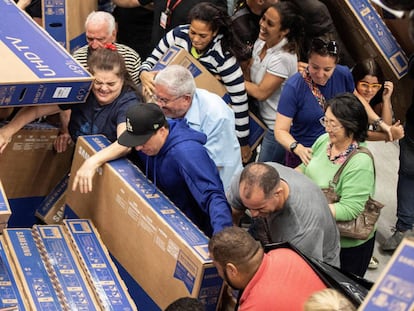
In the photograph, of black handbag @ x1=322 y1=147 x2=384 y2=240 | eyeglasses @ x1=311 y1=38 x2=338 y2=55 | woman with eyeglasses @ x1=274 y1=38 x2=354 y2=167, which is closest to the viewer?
black handbag @ x1=322 y1=147 x2=384 y2=240

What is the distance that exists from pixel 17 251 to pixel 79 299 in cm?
44

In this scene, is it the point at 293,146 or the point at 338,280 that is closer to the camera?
the point at 338,280

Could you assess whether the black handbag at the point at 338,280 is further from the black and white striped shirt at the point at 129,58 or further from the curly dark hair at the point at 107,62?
the black and white striped shirt at the point at 129,58

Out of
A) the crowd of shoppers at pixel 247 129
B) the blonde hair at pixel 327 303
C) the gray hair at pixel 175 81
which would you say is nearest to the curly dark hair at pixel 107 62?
the crowd of shoppers at pixel 247 129

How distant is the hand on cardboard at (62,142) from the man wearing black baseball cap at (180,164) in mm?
748

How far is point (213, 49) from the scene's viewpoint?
470 cm

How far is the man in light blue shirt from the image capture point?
400 cm

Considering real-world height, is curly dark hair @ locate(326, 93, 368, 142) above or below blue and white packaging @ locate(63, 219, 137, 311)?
above

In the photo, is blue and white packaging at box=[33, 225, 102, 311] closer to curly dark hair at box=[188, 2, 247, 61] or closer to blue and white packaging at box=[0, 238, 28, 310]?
blue and white packaging at box=[0, 238, 28, 310]

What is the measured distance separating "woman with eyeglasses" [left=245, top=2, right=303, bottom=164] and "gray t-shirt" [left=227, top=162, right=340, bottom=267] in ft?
4.52

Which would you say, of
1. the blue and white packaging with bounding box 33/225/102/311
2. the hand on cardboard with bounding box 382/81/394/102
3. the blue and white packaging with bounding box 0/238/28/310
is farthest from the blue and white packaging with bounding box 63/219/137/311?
the hand on cardboard with bounding box 382/81/394/102

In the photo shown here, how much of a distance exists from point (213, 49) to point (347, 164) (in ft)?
4.34

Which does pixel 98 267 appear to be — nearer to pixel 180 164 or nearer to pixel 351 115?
pixel 180 164

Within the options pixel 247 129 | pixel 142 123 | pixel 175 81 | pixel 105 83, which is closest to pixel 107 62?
pixel 105 83
